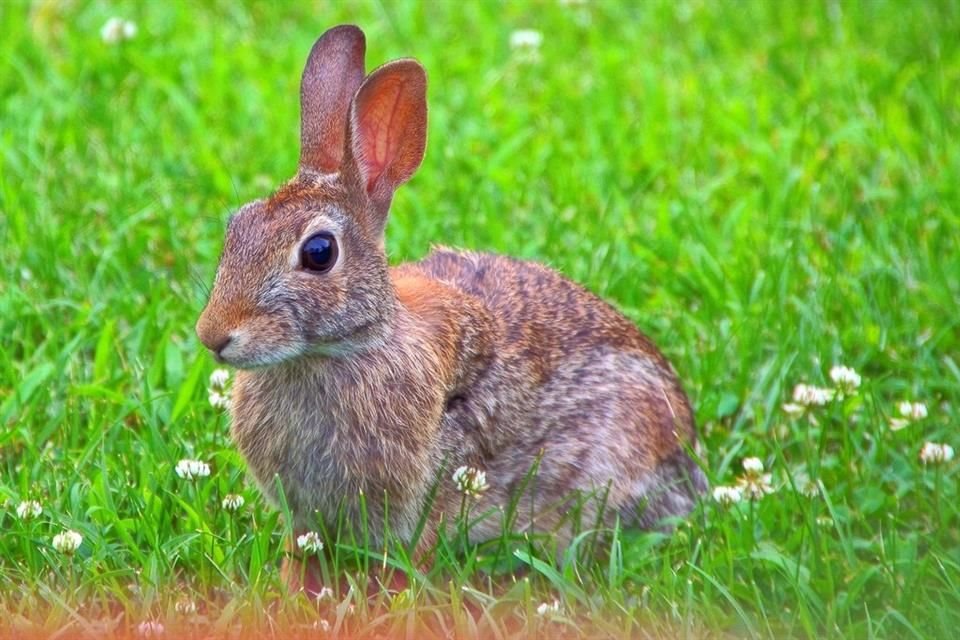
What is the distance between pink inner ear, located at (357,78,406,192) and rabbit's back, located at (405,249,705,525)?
0.50 m

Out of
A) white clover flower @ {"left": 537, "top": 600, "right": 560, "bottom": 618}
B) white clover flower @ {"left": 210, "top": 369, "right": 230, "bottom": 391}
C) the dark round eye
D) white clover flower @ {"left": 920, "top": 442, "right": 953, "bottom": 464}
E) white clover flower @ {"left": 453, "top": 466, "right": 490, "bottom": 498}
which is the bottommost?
white clover flower @ {"left": 920, "top": 442, "right": 953, "bottom": 464}

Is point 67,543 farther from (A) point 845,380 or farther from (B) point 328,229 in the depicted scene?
(A) point 845,380

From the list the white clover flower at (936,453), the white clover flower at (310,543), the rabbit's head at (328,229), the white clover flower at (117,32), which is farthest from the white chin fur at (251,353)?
the white clover flower at (117,32)

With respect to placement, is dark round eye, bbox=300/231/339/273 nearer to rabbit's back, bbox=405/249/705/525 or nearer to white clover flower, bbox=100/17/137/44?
rabbit's back, bbox=405/249/705/525

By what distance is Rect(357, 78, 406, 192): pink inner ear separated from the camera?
450cm

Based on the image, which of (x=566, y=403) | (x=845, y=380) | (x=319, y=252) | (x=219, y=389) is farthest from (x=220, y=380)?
(x=845, y=380)

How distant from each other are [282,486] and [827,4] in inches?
207

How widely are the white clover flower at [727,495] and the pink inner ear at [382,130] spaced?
4.46ft

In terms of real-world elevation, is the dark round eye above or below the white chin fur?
above

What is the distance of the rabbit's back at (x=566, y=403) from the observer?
4.64 metres

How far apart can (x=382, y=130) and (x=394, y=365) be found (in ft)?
2.30

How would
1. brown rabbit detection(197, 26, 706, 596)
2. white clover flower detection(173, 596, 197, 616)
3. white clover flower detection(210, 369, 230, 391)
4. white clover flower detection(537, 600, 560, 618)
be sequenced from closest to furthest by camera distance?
white clover flower detection(173, 596, 197, 616), white clover flower detection(537, 600, 560, 618), brown rabbit detection(197, 26, 706, 596), white clover flower detection(210, 369, 230, 391)

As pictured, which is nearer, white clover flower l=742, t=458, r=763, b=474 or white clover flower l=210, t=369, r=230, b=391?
white clover flower l=742, t=458, r=763, b=474

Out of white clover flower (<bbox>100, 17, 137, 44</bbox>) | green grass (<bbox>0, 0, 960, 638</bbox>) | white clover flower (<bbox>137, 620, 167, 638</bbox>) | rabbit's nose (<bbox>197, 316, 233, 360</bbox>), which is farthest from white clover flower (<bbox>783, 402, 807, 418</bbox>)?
white clover flower (<bbox>100, 17, 137, 44</bbox>)
